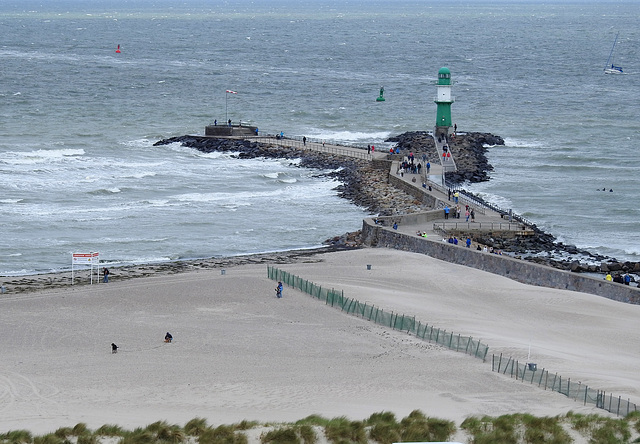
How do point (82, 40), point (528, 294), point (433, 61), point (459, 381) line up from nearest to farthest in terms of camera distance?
point (459, 381)
point (528, 294)
point (433, 61)
point (82, 40)

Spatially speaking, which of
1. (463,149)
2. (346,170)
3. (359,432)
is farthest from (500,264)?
(463,149)

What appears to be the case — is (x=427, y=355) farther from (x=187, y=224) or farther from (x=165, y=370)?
(x=187, y=224)

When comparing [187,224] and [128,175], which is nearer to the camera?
[187,224]

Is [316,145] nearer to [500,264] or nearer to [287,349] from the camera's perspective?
[500,264]

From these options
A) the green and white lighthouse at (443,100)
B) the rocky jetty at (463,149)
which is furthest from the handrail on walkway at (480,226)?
the green and white lighthouse at (443,100)

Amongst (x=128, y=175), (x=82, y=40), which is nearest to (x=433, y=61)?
(x=82, y=40)

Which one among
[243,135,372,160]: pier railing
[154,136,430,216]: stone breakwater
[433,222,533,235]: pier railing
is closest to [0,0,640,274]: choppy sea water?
[154,136,430,216]: stone breakwater
